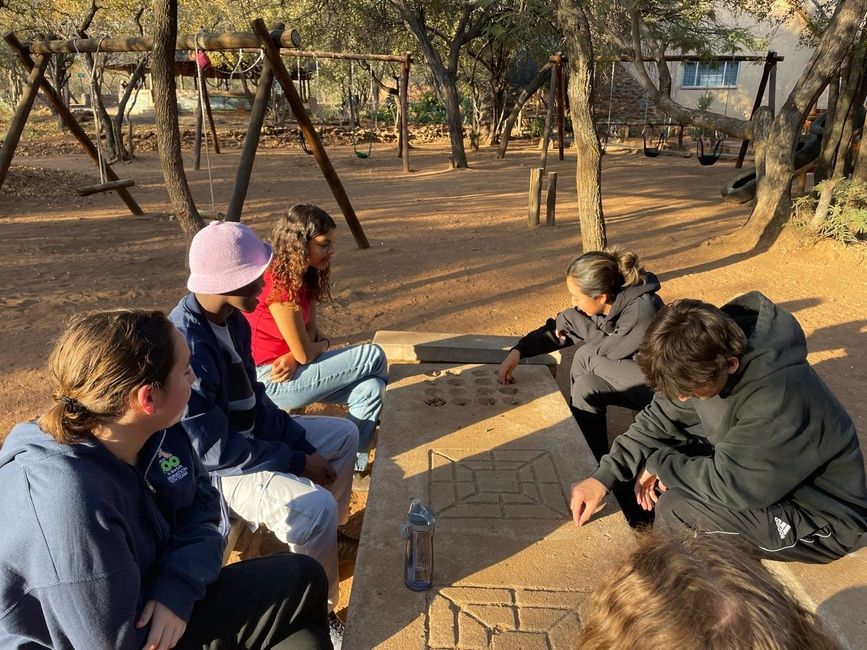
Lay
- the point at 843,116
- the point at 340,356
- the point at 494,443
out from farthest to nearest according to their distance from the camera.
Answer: the point at 843,116 < the point at 340,356 < the point at 494,443

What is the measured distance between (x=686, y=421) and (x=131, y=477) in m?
1.89

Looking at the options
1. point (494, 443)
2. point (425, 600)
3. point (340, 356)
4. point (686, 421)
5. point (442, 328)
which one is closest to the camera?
point (425, 600)

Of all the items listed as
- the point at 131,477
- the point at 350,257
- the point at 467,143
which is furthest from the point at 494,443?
the point at 467,143

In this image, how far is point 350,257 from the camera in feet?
22.2

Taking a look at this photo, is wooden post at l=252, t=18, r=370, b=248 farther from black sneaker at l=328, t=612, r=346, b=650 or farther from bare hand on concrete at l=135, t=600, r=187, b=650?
bare hand on concrete at l=135, t=600, r=187, b=650

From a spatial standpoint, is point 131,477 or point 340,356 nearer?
point 131,477

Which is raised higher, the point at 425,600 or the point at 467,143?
the point at 467,143

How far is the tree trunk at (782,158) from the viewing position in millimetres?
6621

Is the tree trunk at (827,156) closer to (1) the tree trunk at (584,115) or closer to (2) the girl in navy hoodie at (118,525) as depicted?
(1) the tree trunk at (584,115)

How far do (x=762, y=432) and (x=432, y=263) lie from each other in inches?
196

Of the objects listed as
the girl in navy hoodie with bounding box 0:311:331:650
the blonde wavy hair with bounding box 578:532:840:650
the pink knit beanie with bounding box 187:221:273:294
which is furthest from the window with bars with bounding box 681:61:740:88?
the blonde wavy hair with bounding box 578:532:840:650

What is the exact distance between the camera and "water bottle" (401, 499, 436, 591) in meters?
1.75

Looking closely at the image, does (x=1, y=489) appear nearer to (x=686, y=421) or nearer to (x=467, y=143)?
(x=686, y=421)

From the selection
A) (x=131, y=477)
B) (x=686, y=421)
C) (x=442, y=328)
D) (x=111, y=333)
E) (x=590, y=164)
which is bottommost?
(x=442, y=328)
